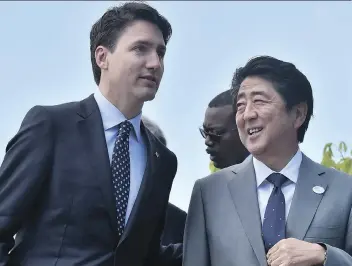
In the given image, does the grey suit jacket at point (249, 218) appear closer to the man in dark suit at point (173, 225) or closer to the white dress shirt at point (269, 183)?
the white dress shirt at point (269, 183)

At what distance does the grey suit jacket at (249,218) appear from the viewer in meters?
3.93

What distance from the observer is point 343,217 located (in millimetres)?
3959

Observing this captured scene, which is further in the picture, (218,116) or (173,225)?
(218,116)

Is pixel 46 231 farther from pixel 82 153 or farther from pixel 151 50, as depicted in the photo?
pixel 151 50

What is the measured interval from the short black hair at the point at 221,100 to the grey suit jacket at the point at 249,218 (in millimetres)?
1288

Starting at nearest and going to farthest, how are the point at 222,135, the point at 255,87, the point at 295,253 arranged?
1. the point at 295,253
2. the point at 255,87
3. the point at 222,135

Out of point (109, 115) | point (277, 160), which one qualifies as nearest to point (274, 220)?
point (277, 160)

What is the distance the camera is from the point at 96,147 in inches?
Answer: 156

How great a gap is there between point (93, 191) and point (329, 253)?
1180mm

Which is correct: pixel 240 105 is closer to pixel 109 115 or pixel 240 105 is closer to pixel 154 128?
pixel 109 115

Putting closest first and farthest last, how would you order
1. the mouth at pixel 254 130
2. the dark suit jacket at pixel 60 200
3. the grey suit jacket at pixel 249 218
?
the dark suit jacket at pixel 60 200 < the grey suit jacket at pixel 249 218 < the mouth at pixel 254 130

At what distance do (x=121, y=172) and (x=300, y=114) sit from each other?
3.51ft

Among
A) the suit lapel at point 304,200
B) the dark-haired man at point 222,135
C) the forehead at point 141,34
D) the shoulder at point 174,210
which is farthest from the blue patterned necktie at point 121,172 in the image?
the dark-haired man at point 222,135

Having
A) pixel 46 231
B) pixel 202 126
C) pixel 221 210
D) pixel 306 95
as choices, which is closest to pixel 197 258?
pixel 221 210
